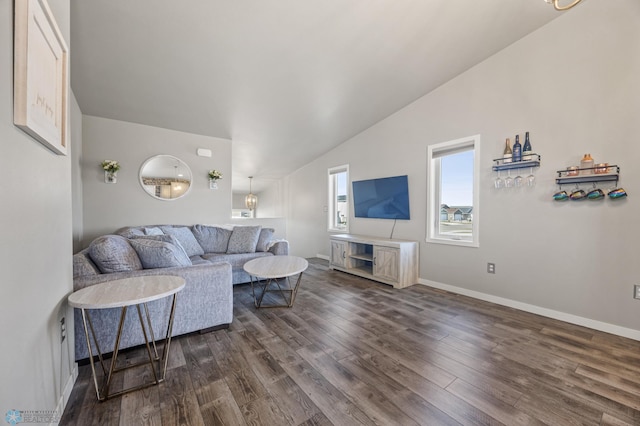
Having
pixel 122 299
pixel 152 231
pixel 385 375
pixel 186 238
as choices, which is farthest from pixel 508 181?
pixel 152 231

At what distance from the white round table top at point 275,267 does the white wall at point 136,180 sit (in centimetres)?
196

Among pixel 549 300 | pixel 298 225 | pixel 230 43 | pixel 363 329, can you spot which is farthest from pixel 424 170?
pixel 298 225

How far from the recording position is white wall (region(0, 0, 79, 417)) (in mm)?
896

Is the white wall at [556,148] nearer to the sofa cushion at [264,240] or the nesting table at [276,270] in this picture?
the nesting table at [276,270]

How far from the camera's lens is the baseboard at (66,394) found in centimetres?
134

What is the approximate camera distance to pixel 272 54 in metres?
2.76

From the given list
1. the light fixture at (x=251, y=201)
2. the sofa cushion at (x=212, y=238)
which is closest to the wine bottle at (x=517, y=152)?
the sofa cushion at (x=212, y=238)

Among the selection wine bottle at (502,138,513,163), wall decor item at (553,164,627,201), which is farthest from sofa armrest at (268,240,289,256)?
wall decor item at (553,164,627,201)

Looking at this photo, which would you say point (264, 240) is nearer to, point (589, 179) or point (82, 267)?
point (82, 267)

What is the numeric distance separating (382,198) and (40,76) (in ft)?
13.5

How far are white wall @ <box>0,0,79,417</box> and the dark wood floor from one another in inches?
16.8

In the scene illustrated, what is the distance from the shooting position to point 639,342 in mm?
2238

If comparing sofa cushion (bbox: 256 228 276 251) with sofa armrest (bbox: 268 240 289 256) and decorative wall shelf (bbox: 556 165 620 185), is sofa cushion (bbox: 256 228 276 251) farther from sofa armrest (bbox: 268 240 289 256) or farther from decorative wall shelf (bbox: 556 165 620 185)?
decorative wall shelf (bbox: 556 165 620 185)

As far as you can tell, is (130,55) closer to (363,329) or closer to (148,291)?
(148,291)
